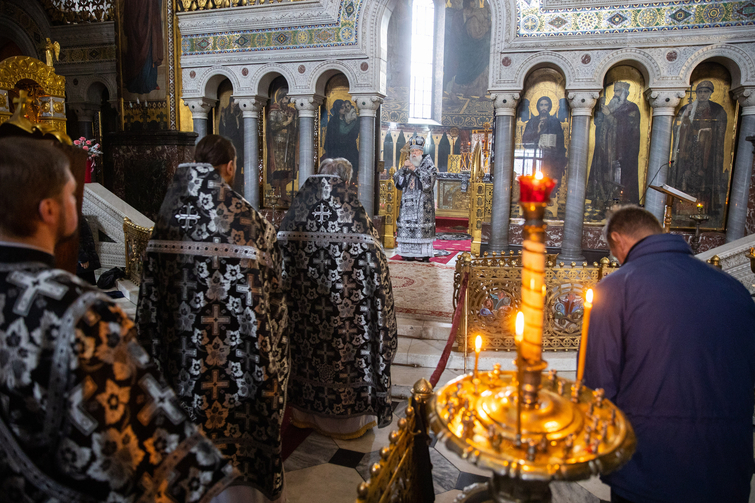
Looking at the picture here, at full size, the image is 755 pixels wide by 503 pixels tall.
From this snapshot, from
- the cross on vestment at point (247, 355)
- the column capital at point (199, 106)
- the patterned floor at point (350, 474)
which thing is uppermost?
the column capital at point (199, 106)

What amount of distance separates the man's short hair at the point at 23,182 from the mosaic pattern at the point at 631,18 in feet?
27.2

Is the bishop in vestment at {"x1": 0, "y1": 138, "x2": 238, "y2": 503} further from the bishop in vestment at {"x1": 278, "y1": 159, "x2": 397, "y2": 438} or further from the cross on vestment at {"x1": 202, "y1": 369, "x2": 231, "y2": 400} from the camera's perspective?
the bishop in vestment at {"x1": 278, "y1": 159, "x2": 397, "y2": 438}

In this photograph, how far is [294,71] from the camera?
30.9 ft

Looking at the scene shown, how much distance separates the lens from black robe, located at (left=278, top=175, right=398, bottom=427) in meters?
3.30

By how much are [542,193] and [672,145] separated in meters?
8.68

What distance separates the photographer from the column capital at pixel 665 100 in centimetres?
762

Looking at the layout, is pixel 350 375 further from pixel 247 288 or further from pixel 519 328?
pixel 519 328

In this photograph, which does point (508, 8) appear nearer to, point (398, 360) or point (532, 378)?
point (398, 360)

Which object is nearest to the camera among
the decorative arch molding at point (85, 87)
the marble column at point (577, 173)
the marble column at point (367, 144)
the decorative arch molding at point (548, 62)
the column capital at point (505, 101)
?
the decorative arch molding at point (548, 62)

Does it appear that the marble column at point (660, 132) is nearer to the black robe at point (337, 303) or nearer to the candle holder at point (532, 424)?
the black robe at point (337, 303)

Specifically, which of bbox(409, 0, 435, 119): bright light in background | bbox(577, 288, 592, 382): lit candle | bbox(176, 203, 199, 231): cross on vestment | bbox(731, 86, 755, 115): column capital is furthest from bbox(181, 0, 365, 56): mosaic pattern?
bbox(409, 0, 435, 119): bright light in background

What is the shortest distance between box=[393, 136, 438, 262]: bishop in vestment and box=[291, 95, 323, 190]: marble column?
1936 mm

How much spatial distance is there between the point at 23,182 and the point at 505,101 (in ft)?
26.8

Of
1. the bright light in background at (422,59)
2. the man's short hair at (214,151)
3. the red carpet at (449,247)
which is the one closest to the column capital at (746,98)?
the red carpet at (449,247)
